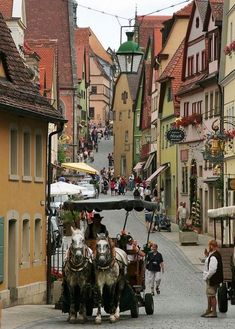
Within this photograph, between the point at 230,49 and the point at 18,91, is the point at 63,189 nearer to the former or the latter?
the point at 230,49

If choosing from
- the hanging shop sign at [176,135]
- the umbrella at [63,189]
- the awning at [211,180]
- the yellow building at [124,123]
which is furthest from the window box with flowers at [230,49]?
the yellow building at [124,123]

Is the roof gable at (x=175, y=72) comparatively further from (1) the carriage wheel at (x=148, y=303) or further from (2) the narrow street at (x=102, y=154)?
(2) the narrow street at (x=102, y=154)

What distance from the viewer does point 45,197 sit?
37969mm

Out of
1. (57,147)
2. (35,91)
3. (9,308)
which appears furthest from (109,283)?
(57,147)

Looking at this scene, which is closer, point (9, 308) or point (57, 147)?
point (9, 308)

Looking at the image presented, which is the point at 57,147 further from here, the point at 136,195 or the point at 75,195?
the point at 136,195

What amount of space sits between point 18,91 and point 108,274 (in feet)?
30.0

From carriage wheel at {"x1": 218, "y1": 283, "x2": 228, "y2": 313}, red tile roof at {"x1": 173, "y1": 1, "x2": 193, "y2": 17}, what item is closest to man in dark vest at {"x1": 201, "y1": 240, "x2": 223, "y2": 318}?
carriage wheel at {"x1": 218, "y1": 283, "x2": 228, "y2": 313}

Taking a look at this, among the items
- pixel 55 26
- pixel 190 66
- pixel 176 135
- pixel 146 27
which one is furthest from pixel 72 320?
pixel 146 27

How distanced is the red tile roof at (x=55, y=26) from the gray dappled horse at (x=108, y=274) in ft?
278

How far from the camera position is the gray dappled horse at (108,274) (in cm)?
2691

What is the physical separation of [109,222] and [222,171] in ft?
36.8

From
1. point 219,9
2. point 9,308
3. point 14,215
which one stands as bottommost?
point 9,308

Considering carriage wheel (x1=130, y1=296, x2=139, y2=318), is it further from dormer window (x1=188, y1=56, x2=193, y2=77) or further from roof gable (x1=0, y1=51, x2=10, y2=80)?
dormer window (x1=188, y1=56, x2=193, y2=77)
